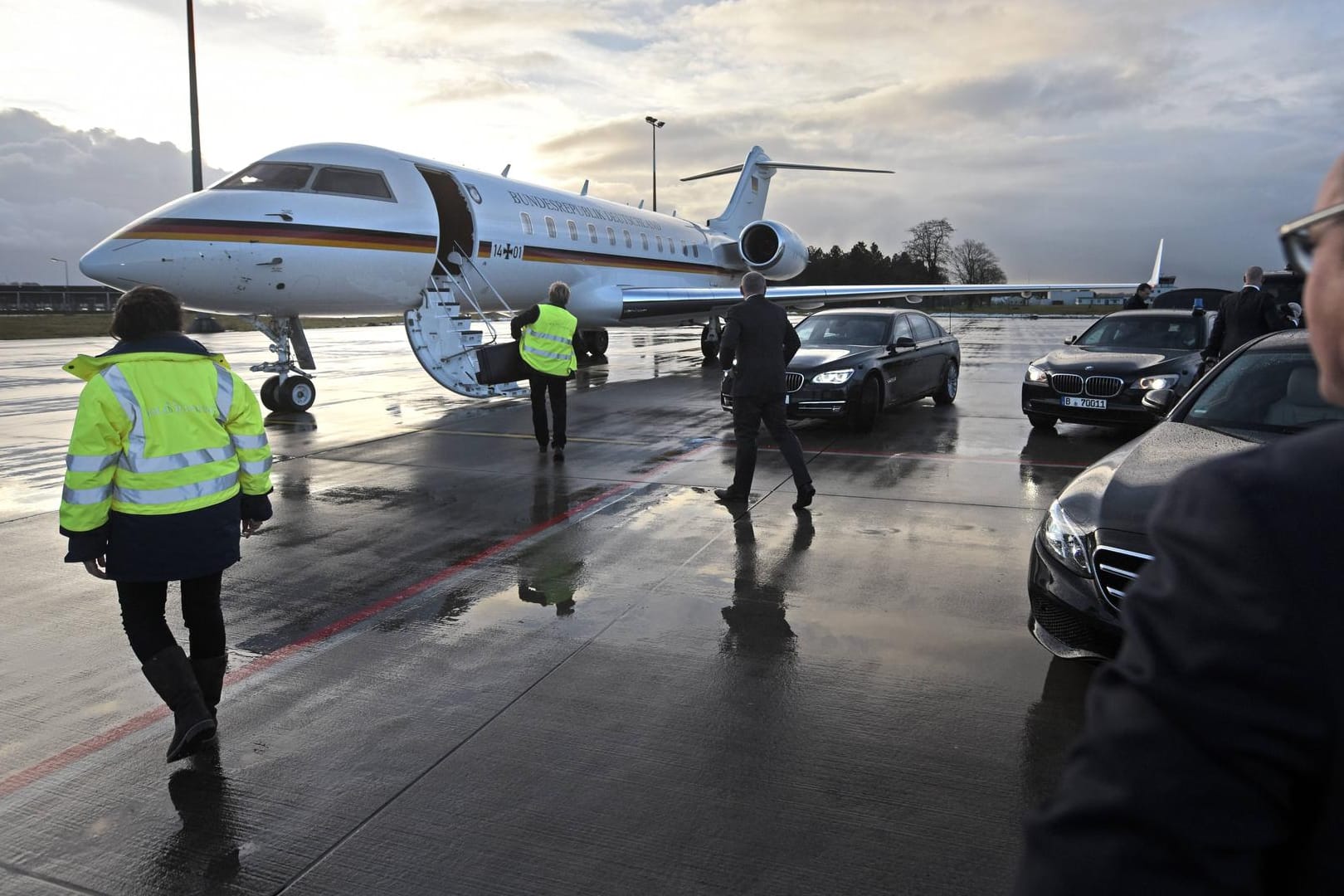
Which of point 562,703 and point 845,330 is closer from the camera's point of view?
point 562,703

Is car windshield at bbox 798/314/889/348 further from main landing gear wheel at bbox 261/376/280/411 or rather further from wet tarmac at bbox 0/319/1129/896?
main landing gear wheel at bbox 261/376/280/411

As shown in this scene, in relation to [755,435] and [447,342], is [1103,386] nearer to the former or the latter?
[755,435]

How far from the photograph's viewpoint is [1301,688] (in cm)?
77

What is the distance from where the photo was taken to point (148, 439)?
3320 mm

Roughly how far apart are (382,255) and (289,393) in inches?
91.6

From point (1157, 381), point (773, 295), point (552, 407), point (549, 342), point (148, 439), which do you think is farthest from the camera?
point (773, 295)

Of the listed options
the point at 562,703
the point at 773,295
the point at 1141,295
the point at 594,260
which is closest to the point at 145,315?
the point at 562,703

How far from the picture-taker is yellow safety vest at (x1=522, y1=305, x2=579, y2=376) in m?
9.26

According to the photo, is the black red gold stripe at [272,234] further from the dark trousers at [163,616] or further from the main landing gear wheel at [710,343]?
the main landing gear wheel at [710,343]

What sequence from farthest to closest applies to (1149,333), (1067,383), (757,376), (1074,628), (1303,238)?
1. (1149,333)
2. (1067,383)
3. (757,376)
4. (1074,628)
5. (1303,238)

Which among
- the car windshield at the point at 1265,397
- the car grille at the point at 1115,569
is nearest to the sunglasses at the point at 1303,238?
the car grille at the point at 1115,569

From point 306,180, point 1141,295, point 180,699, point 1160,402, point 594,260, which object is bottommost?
point 180,699

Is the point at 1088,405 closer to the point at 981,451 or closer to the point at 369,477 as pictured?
the point at 981,451

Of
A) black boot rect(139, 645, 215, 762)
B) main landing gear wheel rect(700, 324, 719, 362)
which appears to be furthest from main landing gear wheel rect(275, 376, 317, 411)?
main landing gear wheel rect(700, 324, 719, 362)
